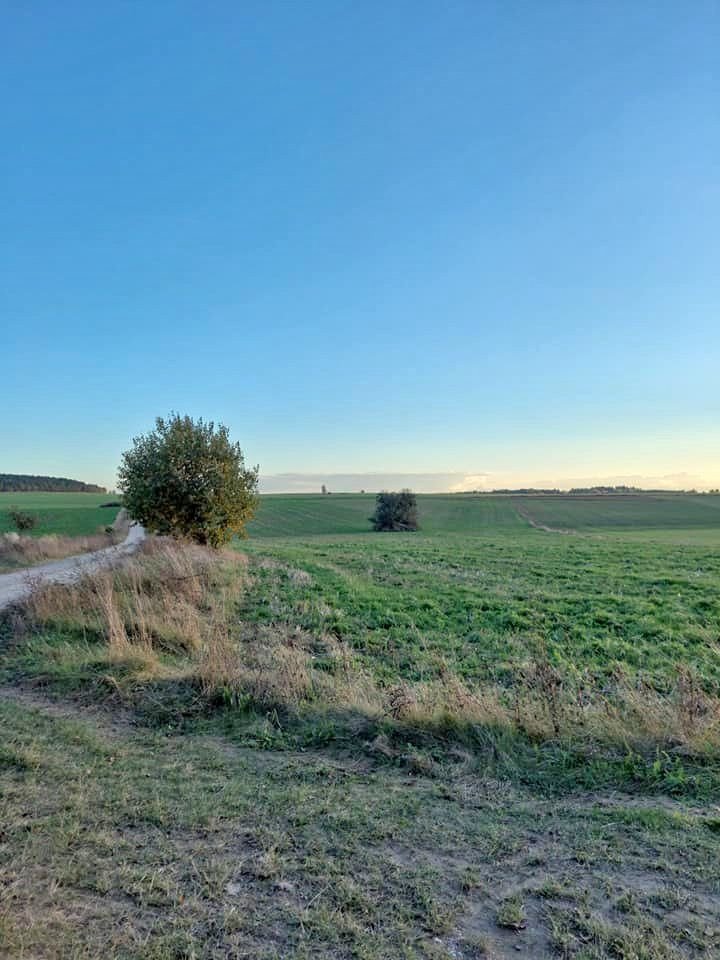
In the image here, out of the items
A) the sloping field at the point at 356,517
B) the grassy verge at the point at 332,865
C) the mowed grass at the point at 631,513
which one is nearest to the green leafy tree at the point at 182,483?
the grassy verge at the point at 332,865

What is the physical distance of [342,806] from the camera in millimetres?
4012

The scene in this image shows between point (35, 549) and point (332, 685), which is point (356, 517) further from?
point (332, 685)

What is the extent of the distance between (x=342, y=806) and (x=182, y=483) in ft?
57.2

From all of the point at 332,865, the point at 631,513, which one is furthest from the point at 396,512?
the point at 332,865

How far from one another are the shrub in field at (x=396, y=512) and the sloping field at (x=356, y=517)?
1.72 m

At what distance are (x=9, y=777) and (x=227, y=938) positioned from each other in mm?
2576

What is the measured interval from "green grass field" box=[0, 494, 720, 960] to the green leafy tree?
35.2 feet

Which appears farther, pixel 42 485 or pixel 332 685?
pixel 42 485

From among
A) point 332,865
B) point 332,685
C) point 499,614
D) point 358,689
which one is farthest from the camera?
point 499,614

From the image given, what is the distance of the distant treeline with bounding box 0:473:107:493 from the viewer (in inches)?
4587

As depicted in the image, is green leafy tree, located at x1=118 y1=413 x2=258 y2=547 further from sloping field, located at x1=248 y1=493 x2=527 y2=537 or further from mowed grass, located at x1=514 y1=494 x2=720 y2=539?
mowed grass, located at x1=514 y1=494 x2=720 y2=539

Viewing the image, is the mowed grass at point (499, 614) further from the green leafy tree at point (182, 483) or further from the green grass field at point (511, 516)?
the green grass field at point (511, 516)

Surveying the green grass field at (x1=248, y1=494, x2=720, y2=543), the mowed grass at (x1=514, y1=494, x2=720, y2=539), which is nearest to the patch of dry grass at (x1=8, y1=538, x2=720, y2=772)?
the green grass field at (x1=248, y1=494, x2=720, y2=543)

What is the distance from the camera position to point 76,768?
448 centimetres
